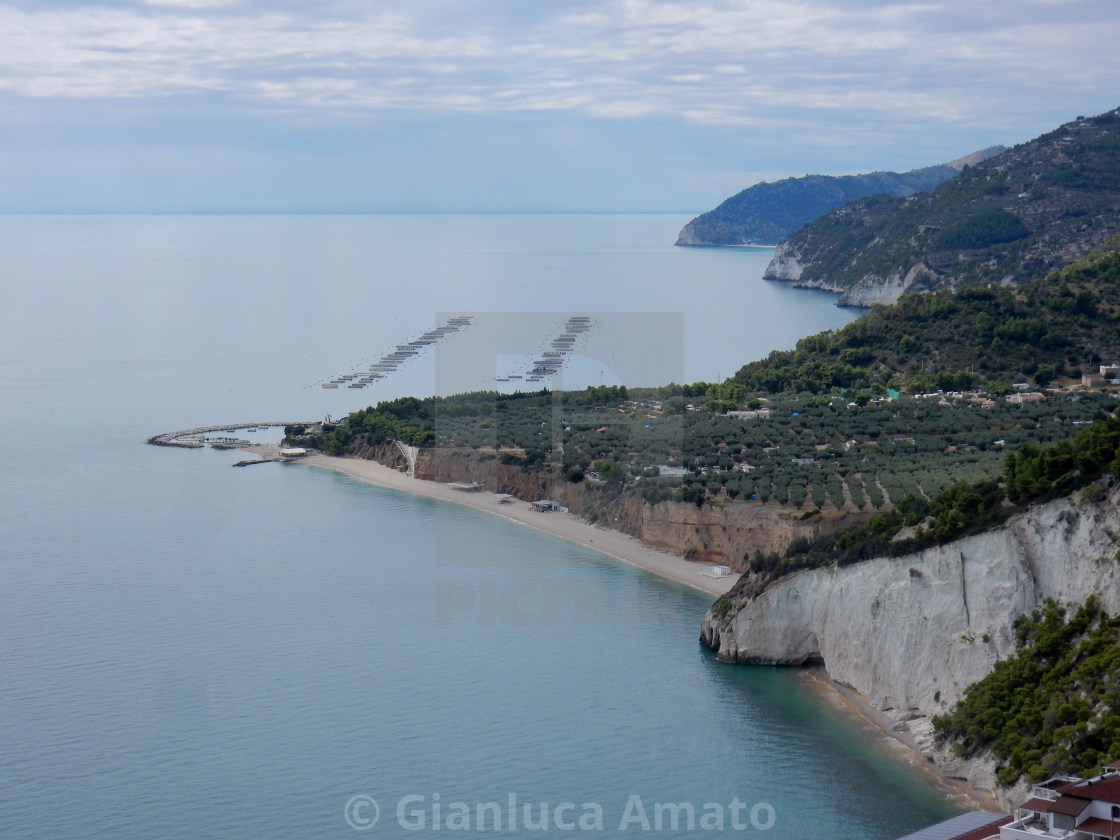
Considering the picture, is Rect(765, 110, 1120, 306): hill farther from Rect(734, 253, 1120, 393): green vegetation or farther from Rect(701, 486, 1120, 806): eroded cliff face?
Rect(701, 486, 1120, 806): eroded cliff face

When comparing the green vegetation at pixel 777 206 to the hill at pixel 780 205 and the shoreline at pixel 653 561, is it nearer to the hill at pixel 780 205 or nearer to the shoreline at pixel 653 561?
the hill at pixel 780 205

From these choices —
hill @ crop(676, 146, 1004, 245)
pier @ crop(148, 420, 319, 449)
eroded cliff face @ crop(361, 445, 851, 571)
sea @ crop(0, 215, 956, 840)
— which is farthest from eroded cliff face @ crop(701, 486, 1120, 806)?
hill @ crop(676, 146, 1004, 245)

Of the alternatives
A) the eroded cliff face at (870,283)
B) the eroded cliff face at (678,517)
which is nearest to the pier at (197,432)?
the eroded cliff face at (678,517)

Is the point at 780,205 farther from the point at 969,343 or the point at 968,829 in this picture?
the point at 968,829

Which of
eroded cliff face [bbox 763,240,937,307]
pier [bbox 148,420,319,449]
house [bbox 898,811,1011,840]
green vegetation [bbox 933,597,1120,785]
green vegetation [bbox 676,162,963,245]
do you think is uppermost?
green vegetation [bbox 676,162,963,245]

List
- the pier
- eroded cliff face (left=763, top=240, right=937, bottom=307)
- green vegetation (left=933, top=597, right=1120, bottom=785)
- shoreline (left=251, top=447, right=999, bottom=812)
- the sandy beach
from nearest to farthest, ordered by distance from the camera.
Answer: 1. green vegetation (left=933, top=597, right=1120, bottom=785)
2. shoreline (left=251, top=447, right=999, bottom=812)
3. the sandy beach
4. the pier
5. eroded cliff face (left=763, top=240, right=937, bottom=307)

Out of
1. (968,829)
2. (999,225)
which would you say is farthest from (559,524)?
(999,225)

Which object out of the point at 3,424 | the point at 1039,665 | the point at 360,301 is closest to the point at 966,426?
the point at 1039,665
